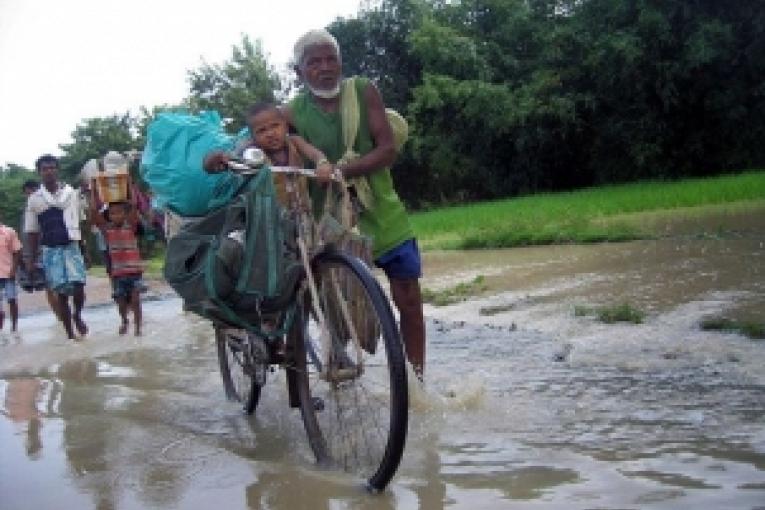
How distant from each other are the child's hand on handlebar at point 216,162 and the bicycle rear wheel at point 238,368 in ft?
2.71

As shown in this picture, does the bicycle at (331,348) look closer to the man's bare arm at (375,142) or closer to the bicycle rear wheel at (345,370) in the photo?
the bicycle rear wheel at (345,370)

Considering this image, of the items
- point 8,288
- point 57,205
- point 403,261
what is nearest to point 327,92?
point 403,261

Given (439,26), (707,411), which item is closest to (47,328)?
(707,411)

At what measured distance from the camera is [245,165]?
338 cm

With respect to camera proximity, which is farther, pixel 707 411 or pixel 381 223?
pixel 381 223

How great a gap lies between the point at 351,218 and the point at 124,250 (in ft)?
17.8

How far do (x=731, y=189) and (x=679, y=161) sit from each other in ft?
38.2

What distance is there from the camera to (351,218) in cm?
352

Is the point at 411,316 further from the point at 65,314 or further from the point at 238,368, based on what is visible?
the point at 65,314

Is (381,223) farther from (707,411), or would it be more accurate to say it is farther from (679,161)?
(679,161)

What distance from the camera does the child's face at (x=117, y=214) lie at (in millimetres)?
8328

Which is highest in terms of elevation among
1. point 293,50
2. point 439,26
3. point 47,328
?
point 439,26

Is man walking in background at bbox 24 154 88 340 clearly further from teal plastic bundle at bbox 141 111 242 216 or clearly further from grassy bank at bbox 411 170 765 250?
grassy bank at bbox 411 170 765 250

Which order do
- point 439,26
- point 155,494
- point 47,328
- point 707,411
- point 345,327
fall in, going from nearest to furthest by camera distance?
1. point 155,494
2. point 345,327
3. point 707,411
4. point 47,328
5. point 439,26
